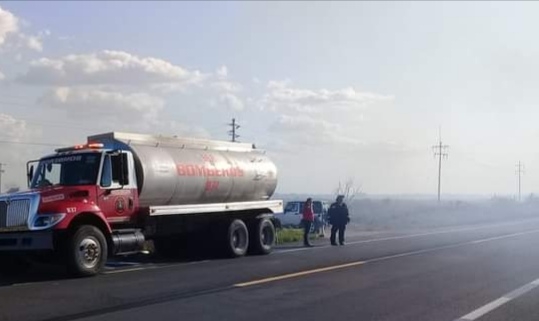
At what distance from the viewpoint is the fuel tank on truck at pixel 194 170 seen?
16594 mm

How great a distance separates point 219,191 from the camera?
19062 millimetres

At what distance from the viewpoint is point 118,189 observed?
15.7 m

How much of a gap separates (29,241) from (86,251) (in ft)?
3.66

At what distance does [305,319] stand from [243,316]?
2.70 ft

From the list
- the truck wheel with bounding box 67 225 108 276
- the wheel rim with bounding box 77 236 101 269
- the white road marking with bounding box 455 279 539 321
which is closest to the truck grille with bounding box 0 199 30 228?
the truck wheel with bounding box 67 225 108 276

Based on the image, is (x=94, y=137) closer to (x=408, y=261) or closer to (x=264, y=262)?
(x=264, y=262)

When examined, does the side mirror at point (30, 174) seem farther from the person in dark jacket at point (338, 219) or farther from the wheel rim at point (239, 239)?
the person in dark jacket at point (338, 219)

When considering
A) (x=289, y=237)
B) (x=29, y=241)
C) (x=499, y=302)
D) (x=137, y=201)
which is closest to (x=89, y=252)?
(x=29, y=241)

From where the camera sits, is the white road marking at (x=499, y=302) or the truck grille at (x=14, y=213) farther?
the truck grille at (x=14, y=213)

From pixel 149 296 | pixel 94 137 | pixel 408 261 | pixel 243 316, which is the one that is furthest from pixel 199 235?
pixel 243 316

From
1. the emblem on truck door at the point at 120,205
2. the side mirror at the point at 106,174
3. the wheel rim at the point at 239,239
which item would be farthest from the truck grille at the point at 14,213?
the wheel rim at the point at 239,239

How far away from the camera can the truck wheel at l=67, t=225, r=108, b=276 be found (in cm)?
1381

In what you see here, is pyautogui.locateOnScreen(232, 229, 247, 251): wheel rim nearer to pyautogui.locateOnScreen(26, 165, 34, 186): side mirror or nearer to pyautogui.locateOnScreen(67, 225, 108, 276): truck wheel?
pyautogui.locateOnScreen(67, 225, 108, 276): truck wheel

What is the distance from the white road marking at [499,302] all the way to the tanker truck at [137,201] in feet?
24.8
